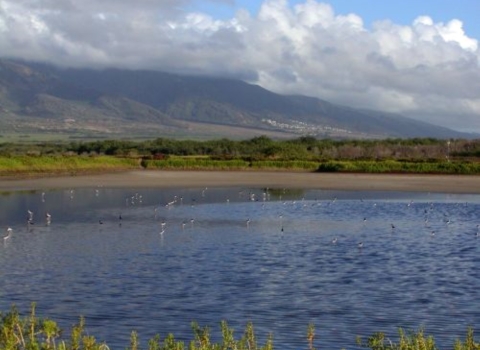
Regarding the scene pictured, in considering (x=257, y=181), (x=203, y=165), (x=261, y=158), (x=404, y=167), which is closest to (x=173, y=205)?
(x=257, y=181)

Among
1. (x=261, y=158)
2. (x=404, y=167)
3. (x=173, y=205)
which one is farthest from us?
(x=261, y=158)

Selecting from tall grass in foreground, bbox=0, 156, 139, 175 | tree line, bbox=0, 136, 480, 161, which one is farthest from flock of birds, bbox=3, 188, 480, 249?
tree line, bbox=0, 136, 480, 161

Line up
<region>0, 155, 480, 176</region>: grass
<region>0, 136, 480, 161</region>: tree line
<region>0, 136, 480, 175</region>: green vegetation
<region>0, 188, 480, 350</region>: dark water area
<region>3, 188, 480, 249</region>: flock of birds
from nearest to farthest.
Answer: <region>0, 188, 480, 350</region>: dark water area < <region>3, 188, 480, 249</region>: flock of birds < <region>0, 155, 480, 176</region>: grass < <region>0, 136, 480, 175</region>: green vegetation < <region>0, 136, 480, 161</region>: tree line

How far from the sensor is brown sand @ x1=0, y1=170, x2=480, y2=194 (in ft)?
223

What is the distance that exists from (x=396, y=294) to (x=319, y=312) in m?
3.25

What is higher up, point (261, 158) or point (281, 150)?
point (281, 150)

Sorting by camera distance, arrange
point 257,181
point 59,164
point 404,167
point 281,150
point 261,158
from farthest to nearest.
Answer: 1. point 281,150
2. point 261,158
3. point 404,167
4. point 59,164
5. point 257,181

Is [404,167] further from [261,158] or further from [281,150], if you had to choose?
[281,150]

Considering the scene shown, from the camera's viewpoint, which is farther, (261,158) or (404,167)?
(261,158)

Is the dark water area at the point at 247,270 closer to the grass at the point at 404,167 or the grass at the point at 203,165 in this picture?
the grass at the point at 203,165

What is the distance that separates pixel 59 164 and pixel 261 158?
2477 cm

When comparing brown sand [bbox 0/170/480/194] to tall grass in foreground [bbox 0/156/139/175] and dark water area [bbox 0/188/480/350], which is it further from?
dark water area [bbox 0/188/480/350]

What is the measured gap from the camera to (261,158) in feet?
312

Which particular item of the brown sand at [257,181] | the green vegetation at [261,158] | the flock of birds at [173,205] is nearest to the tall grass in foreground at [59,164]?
the green vegetation at [261,158]
